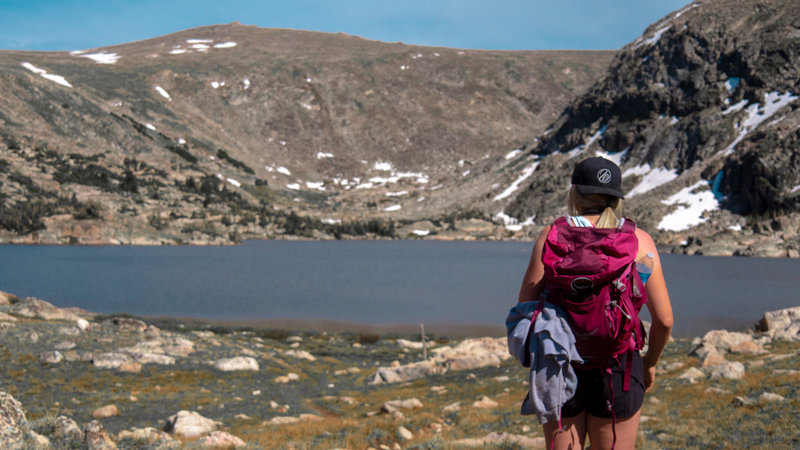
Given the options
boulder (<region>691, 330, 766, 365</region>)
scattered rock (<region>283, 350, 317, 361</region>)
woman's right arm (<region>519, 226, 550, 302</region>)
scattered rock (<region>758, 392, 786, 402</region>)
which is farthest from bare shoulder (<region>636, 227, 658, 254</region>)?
scattered rock (<region>283, 350, 317, 361</region>)

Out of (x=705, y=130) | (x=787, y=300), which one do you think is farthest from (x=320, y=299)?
(x=705, y=130)

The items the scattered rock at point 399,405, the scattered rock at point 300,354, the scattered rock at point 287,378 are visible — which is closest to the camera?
the scattered rock at point 399,405

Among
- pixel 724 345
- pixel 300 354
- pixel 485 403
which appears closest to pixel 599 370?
pixel 485 403

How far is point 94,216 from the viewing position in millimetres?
121562

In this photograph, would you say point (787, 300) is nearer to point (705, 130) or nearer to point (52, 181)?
point (705, 130)

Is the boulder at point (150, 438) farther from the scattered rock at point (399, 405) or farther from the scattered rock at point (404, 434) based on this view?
the scattered rock at point (399, 405)

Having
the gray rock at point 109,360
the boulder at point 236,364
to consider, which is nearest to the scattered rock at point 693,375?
the boulder at point 236,364

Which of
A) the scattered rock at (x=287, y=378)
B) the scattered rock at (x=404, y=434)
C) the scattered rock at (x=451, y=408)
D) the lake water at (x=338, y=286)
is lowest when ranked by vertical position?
the lake water at (x=338, y=286)

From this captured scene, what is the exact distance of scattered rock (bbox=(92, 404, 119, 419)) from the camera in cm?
1770

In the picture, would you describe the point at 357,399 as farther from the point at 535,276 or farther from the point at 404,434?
the point at 535,276

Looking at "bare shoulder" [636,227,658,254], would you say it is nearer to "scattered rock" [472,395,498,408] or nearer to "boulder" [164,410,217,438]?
"boulder" [164,410,217,438]

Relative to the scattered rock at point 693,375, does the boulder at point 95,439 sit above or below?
above

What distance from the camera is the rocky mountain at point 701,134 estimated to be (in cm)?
10944

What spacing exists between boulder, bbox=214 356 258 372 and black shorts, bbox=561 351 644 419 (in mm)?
23949
